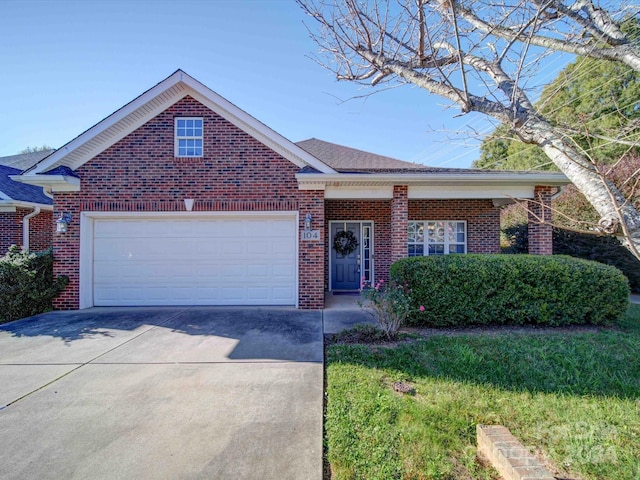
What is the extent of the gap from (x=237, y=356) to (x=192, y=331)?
Answer: 5.70 ft

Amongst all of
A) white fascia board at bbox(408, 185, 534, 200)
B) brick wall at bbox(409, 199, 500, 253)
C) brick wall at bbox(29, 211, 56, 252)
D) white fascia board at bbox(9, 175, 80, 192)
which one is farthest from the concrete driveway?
brick wall at bbox(409, 199, 500, 253)

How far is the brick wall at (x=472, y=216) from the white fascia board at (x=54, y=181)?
9.41 meters

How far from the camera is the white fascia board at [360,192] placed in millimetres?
8086

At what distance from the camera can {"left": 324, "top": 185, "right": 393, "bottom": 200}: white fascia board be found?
26.5 ft

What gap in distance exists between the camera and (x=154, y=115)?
25.7 ft

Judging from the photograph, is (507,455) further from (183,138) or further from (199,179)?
(183,138)

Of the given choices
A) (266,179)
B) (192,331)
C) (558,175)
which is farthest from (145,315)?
(558,175)

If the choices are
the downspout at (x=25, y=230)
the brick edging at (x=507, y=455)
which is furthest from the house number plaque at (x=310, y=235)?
the downspout at (x=25, y=230)

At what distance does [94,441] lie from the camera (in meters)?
2.86

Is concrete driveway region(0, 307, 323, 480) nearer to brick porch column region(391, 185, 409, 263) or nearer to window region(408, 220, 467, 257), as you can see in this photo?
brick porch column region(391, 185, 409, 263)

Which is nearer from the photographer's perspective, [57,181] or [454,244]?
[57,181]

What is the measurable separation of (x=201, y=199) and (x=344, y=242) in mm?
4590

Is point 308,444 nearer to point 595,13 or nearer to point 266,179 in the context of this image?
point 595,13

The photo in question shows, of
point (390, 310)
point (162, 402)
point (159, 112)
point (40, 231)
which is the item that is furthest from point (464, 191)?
point (40, 231)
